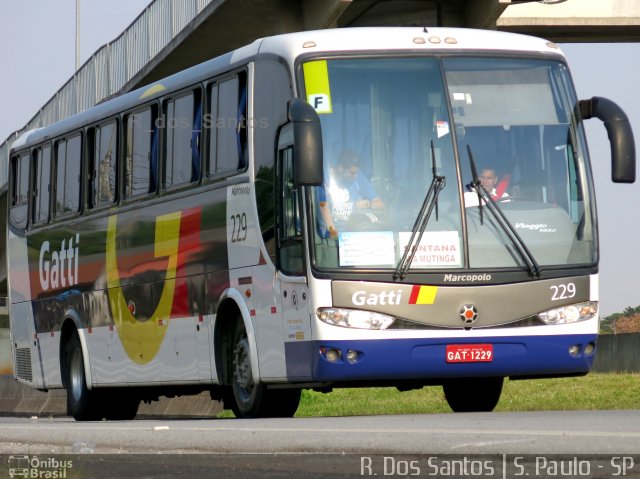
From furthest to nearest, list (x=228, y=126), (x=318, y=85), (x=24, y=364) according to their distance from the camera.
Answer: (x=24, y=364) → (x=228, y=126) → (x=318, y=85)

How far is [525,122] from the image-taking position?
1531 cm

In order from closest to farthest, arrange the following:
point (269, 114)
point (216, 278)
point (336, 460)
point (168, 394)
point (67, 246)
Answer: point (336, 460), point (269, 114), point (216, 278), point (168, 394), point (67, 246)

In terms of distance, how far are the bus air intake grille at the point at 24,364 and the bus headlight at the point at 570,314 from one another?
989 cm

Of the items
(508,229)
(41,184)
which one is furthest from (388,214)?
(41,184)

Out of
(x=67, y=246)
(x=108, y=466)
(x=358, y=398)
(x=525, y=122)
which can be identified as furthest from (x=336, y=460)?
(x=358, y=398)

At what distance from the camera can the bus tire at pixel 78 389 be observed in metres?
20.9

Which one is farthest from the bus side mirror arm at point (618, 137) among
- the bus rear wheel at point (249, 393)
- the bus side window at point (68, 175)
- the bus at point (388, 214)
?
the bus side window at point (68, 175)

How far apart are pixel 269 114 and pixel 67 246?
645 centimetres

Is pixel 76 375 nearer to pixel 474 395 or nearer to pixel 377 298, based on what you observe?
pixel 474 395

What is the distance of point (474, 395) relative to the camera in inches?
695

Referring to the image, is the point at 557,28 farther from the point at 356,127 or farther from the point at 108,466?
the point at 108,466

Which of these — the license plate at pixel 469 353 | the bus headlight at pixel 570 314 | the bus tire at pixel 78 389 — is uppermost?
the bus headlight at pixel 570 314

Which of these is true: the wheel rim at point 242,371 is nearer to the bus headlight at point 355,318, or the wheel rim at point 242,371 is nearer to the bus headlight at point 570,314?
the bus headlight at point 355,318

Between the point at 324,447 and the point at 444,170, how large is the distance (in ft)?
20.4
